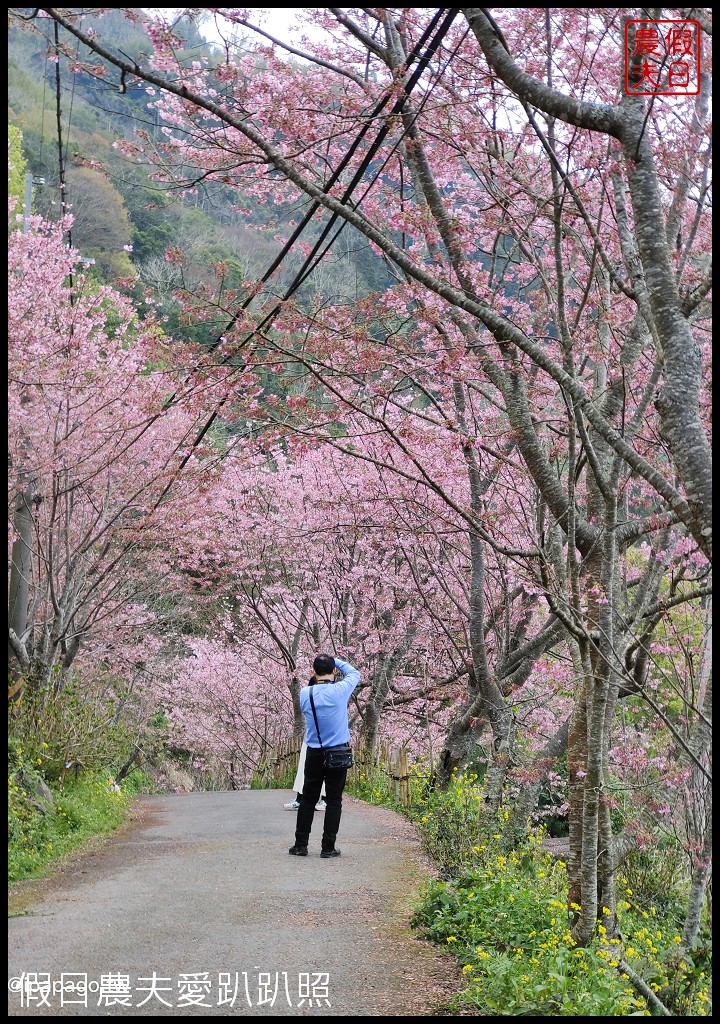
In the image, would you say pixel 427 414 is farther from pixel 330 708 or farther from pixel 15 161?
pixel 15 161

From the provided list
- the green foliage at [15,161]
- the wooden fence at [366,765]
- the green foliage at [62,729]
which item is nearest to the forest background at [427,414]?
the green foliage at [62,729]

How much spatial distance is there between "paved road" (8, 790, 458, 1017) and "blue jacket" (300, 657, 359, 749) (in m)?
0.99

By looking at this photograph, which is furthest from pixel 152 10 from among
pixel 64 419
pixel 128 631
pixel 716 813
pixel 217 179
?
pixel 128 631

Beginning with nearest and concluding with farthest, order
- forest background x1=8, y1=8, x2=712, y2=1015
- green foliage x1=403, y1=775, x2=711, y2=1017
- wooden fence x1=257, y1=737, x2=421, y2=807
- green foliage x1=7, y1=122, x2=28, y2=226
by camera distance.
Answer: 1. green foliage x1=403, y1=775, x2=711, y2=1017
2. forest background x1=8, y1=8, x2=712, y2=1015
3. wooden fence x1=257, y1=737, x2=421, y2=807
4. green foliage x1=7, y1=122, x2=28, y2=226

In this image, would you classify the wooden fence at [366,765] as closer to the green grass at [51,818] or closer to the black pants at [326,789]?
the green grass at [51,818]

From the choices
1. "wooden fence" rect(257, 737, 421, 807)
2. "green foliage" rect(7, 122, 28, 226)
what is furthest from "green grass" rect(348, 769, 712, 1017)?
"green foliage" rect(7, 122, 28, 226)

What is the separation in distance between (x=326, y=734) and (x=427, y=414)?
167 inches

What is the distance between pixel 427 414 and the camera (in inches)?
407

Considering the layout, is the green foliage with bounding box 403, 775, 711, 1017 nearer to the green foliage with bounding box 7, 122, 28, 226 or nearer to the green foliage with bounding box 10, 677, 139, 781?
the green foliage with bounding box 10, 677, 139, 781

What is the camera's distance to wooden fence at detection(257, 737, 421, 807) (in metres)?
11.6

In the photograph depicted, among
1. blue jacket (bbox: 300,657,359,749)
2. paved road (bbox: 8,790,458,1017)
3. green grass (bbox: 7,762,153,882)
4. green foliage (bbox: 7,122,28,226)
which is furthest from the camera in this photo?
green foliage (bbox: 7,122,28,226)

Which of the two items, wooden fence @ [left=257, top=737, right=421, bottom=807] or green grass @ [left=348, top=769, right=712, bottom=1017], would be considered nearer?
green grass @ [left=348, top=769, right=712, bottom=1017]

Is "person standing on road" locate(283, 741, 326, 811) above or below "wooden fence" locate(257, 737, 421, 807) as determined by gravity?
above

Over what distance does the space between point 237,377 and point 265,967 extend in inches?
133
